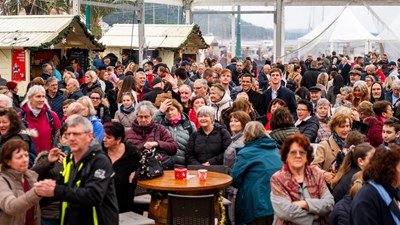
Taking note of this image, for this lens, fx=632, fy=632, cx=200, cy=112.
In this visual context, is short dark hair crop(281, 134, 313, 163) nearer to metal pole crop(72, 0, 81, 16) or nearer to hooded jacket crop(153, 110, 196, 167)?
hooded jacket crop(153, 110, 196, 167)

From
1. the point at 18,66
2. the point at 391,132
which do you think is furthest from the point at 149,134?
the point at 18,66

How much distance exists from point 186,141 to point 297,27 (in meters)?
22.1

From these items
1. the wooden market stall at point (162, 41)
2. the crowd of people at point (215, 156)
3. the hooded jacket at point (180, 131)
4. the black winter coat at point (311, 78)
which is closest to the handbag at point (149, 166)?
the crowd of people at point (215, 156)

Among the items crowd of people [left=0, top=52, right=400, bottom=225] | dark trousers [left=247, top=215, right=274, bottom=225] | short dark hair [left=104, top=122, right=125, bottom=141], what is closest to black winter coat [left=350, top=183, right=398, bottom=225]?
crowd of people [left=0, top=52, right=400, bottom=225]

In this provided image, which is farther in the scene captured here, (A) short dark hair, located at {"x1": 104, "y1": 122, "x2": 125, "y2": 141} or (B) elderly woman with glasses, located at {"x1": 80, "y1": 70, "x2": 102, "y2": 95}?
(B) elderly woman with glasses, located at {"x1": 80, "y1": 70, "x2": 102, "y2": 95}

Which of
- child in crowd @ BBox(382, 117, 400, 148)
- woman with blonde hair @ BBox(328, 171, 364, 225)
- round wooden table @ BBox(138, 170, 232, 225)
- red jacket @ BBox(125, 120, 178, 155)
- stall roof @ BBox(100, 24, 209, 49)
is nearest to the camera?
woman with blonde hair @ BBox(328, 171, 364, 225)

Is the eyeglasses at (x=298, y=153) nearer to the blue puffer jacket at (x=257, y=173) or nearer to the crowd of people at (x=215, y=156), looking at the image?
the crowd of people at (x=215, y=156)

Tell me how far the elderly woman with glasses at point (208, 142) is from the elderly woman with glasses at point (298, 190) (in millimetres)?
2013

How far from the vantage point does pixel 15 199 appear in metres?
4.32

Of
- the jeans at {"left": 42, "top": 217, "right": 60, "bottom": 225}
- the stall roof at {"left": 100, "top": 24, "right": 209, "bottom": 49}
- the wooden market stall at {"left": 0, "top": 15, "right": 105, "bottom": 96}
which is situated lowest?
the jeans at {"left": 42, "top": 217, "right": 60, "bottom": 225}

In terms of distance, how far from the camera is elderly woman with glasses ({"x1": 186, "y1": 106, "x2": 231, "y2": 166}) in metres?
6.96

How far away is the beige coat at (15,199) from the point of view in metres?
4.25

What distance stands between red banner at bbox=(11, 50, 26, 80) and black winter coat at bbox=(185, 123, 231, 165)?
6.06 meters

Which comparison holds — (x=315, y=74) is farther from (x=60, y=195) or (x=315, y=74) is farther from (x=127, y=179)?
(x=60, y=195)
